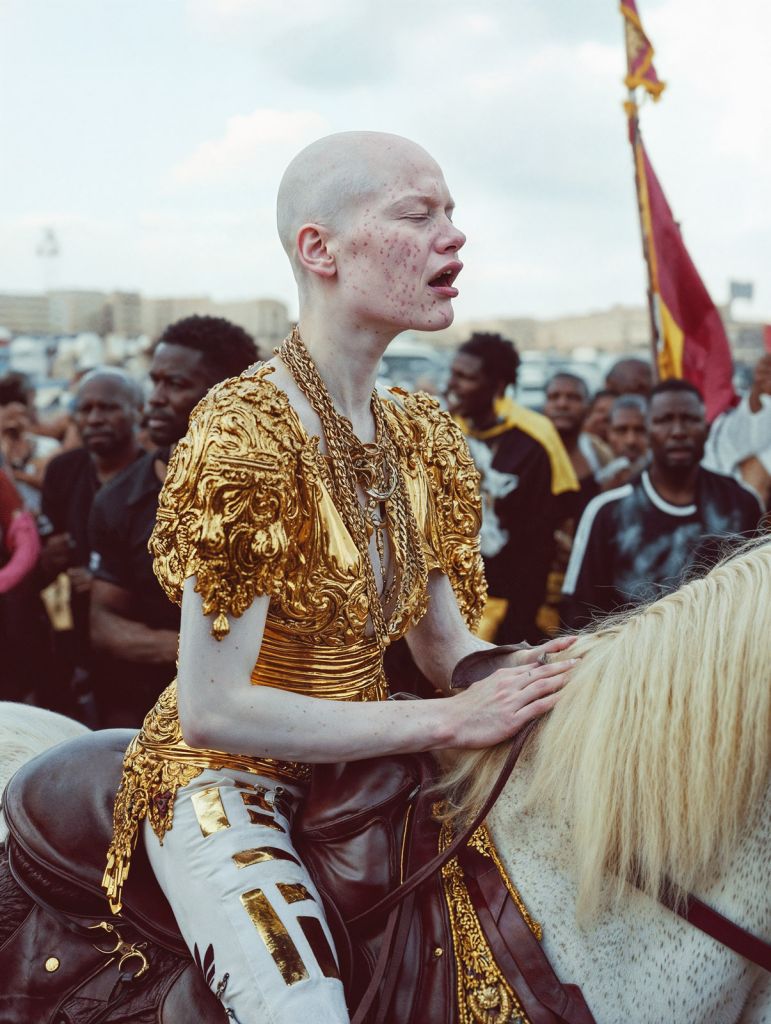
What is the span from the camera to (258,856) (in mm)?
1886

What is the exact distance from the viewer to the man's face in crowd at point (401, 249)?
194 cm

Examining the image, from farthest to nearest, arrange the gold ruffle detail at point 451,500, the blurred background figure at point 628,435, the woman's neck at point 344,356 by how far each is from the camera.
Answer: the blurred background figure at point 628,435 → the gold ruffle detail at point 451,500 → the woman's neck at point 344,356

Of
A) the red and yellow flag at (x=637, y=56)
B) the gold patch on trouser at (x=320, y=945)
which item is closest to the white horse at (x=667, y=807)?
the gold patch on trouser at (x=320, y=945)

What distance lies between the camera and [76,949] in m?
2.11

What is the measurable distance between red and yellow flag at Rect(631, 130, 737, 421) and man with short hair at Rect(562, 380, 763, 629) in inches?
63.5

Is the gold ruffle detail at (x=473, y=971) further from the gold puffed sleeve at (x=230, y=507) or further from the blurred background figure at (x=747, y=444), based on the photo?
the blurred background figure at (x=747, y=444)

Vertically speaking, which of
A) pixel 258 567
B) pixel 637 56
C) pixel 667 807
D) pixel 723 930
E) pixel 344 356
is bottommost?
pixel 723 930

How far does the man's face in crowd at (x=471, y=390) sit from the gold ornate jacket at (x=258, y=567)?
461 cm

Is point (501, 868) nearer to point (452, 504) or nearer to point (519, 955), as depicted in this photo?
point (519, 955)

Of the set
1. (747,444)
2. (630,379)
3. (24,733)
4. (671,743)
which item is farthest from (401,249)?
(630,379)

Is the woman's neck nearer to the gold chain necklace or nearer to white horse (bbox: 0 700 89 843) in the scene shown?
the gold chain necklace

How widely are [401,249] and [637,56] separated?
560cm

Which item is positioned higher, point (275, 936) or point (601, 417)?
point (601, 417)

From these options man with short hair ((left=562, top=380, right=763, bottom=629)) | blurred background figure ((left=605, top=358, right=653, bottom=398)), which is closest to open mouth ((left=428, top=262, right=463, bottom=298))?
man with short hair ((left=562, top=380, right=763, bottom=629))
